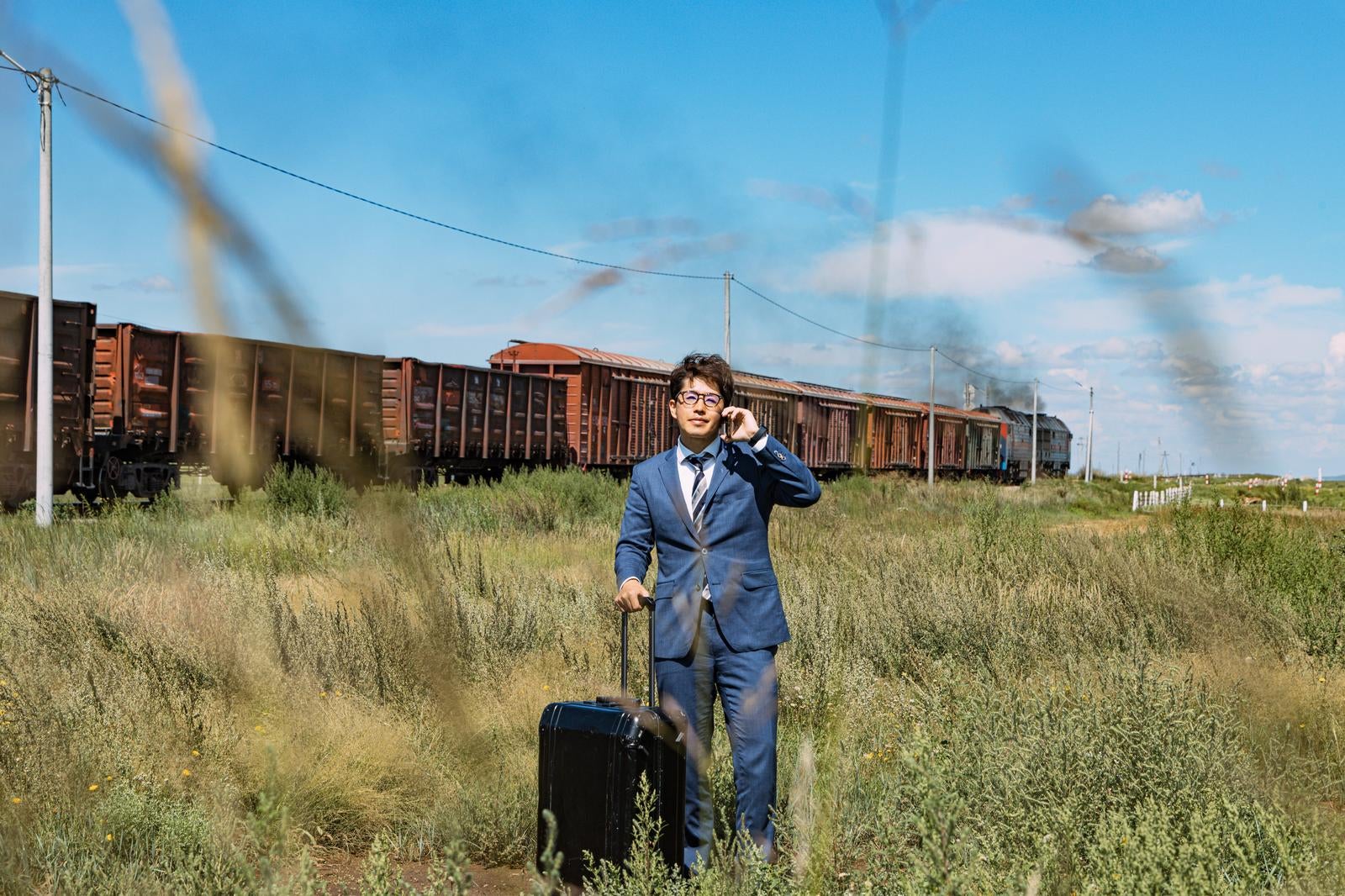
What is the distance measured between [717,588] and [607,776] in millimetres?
744

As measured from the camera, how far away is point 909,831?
427cm

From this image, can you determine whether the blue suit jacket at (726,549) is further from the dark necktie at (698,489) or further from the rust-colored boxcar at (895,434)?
the rust-colored boxcar at (895,434)

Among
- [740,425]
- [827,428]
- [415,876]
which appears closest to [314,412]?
[415,876]

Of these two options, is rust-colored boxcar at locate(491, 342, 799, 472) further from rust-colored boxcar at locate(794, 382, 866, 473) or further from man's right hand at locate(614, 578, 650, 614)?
man's right hand at locate(614, 578, 650, 614)

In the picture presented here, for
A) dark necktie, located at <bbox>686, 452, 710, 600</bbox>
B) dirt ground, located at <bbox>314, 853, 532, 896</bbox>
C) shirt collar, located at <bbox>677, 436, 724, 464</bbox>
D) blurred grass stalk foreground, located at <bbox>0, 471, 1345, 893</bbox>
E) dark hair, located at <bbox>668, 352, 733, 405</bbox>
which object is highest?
dark hair, located at <bbox>668, 352, 733, 405</bbox>

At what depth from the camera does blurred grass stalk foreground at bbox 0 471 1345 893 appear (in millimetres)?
3750

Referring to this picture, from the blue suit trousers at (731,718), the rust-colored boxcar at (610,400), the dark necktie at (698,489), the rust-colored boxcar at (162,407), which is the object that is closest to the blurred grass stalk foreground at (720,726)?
the blue suit trousers at (731,718)

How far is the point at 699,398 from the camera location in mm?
3949

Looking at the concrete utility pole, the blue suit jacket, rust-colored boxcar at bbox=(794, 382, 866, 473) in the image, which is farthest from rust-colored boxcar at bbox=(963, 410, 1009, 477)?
the blue suit jacket

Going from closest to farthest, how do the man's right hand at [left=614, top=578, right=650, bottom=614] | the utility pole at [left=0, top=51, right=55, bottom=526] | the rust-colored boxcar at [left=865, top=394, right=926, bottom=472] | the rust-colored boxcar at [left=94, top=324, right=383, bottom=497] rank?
the man's right hand at [left=614, top=578, right=650, bottom=614] → the utility pole at [left=0, top=51, right=55, bottom=526] → the rust-colored boxcar at [left=94, top=324, right=383, bottom=497] → the rust-colored boxcar at [left=865, top=394, right=926, bottom=472]

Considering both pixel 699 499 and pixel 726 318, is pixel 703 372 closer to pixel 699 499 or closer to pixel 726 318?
pixel 699 499

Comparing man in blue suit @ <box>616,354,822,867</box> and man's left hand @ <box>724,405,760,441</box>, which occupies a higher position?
man's left hand @ <box>724,405,760,441</box>

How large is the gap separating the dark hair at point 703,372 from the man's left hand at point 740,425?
136mm

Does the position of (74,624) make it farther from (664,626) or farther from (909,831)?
(909,831)
